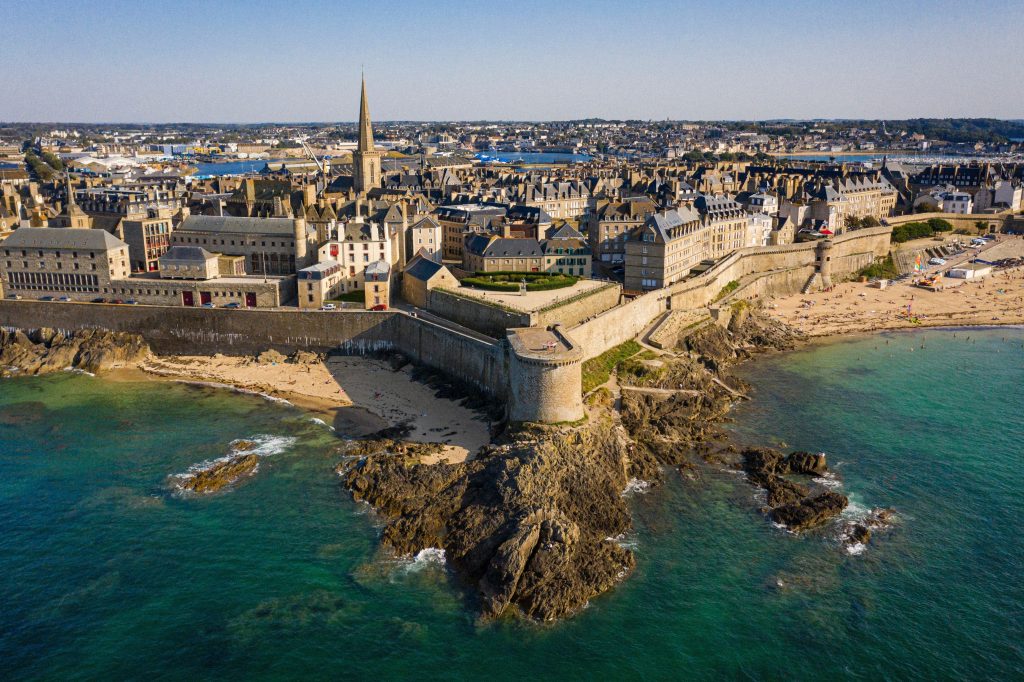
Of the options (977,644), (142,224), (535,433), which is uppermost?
(142,224)

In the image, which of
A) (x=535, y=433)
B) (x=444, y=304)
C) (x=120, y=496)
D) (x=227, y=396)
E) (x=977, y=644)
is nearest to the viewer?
(x=977, y=644)

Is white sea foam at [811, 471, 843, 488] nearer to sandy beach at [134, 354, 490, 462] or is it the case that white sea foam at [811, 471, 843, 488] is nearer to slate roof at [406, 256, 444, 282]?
sandy beach at [134, 354, 490, 462]

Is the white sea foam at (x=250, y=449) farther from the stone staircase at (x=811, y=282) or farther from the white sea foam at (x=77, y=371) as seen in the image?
the stone staircase at (x=811, y=282)

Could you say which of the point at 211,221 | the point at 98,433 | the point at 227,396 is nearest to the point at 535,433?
the point at 227,396

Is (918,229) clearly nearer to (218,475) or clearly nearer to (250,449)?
(250,449)

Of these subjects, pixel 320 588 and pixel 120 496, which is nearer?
pixel 320 588

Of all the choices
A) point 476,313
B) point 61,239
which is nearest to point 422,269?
point 476,313

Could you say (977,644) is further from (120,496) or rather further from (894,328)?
(894,328)

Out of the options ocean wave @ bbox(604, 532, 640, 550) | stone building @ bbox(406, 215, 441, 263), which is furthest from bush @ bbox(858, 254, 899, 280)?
ocean wave @ bbox(604, 532, 640, 550)
